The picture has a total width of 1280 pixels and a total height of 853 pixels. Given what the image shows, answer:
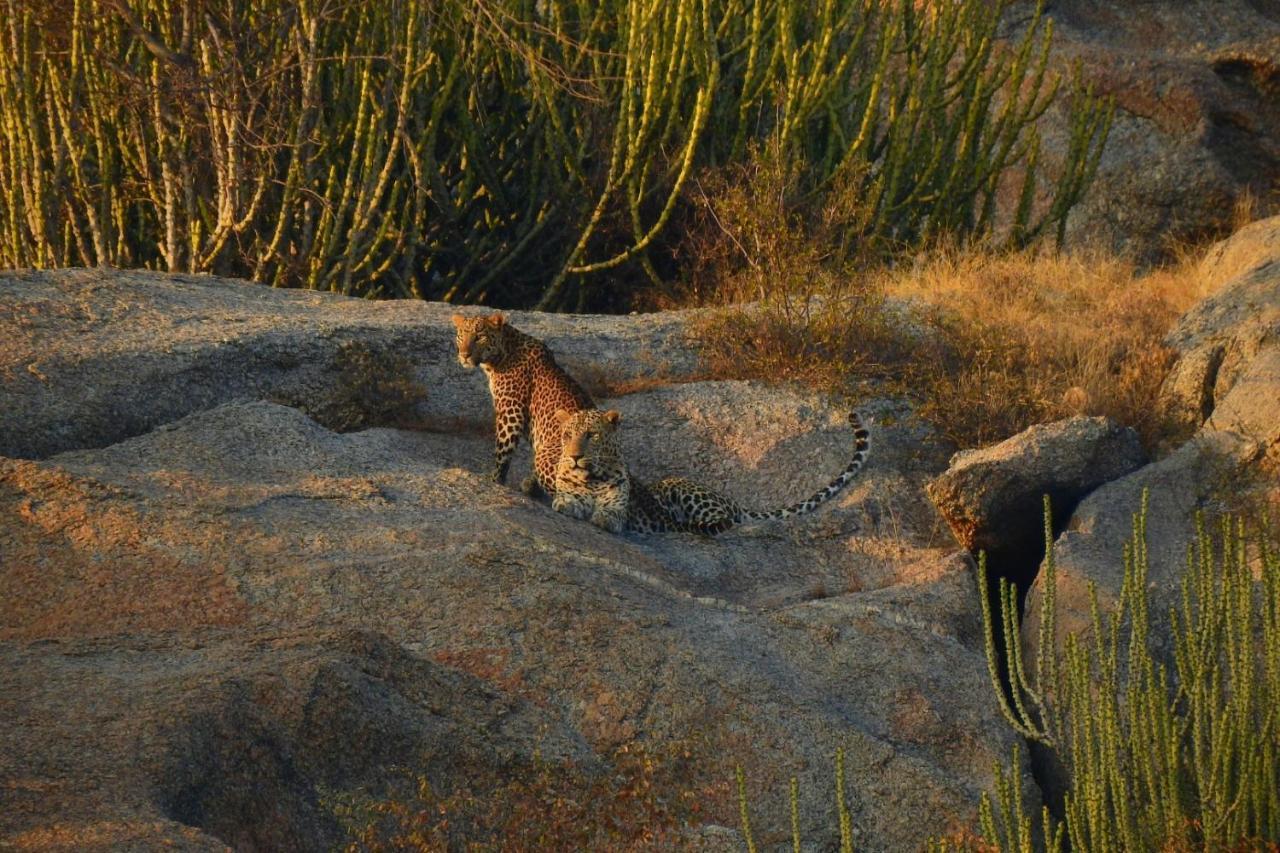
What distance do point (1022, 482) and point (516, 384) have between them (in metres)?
3.23

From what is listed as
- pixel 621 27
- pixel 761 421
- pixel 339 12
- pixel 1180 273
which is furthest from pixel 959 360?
pixel 339 12

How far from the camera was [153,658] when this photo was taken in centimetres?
644

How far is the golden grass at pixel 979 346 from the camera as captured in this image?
10820 millimetres

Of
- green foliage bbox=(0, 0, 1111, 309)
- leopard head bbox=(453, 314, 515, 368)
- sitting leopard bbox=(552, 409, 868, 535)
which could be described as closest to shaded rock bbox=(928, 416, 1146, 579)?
sitting leopard bbox=(552, 409, 868, 535)

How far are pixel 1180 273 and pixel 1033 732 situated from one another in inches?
355

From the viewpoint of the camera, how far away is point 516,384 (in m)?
10.5

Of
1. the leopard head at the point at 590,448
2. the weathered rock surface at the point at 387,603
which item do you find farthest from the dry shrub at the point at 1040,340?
the leopard head at the point at 590,448

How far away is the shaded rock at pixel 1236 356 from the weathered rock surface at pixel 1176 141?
5319 mm

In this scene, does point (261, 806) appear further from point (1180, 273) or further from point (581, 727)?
point (1180, 273)

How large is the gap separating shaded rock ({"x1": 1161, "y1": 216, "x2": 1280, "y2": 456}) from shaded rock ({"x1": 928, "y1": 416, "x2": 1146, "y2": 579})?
0.75 metres

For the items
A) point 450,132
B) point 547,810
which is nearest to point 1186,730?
point 547,810

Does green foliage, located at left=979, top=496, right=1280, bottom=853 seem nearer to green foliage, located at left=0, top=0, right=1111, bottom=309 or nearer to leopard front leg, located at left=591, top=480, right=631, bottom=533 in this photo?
leopard front leg, located at left=591, top=480, right=631, bottom=533

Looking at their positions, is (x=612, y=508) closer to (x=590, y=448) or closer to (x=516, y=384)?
(x=590, y=448)

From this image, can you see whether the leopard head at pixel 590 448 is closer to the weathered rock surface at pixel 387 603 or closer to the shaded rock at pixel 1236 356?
the weathered rock surface at pixel 387 603
